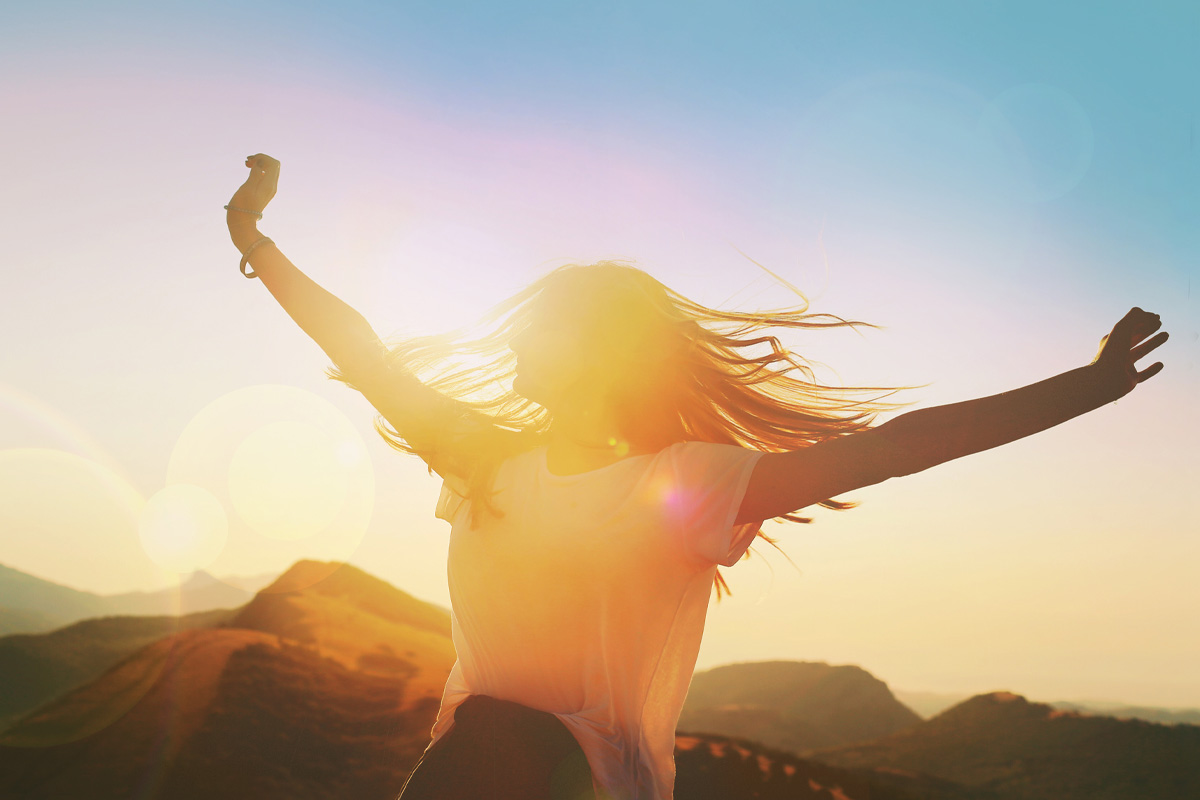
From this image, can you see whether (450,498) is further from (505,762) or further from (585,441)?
(505,762)

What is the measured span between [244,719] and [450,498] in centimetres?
609

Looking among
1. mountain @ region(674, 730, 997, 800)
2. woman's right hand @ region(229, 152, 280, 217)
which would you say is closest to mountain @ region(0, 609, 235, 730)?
mountain @ region(674, 730, 997, 800)

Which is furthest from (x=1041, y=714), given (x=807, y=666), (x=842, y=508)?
(x=842, y=508)

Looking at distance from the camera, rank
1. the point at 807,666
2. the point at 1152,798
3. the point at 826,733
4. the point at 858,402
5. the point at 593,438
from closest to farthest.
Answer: the point at 593,438 → the point at 858,402 → the point at 1152,798 → the point at 826,733 → the point at 807,666

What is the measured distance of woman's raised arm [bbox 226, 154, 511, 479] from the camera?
2.62 meters

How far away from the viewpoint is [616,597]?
2.03 metres

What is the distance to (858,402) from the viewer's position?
2.80 m

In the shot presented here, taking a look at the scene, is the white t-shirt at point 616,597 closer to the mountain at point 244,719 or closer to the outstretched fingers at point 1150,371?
the outstretched fingers at point 1150,371

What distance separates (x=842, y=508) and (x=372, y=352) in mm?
2031

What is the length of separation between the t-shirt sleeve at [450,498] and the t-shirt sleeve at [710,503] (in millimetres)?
904

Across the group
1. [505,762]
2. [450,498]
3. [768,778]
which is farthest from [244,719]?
[505,762]

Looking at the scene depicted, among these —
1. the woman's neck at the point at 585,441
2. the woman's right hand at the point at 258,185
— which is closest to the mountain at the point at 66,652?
the woman's right hand at the point at 258,185

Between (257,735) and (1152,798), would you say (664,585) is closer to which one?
(257,735)

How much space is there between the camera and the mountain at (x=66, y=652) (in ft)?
23.9
